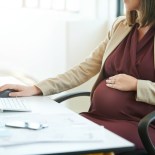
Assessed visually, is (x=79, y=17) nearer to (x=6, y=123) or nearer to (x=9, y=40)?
(x=9, y=40)

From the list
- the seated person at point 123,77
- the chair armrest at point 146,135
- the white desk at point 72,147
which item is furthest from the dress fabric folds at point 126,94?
the white desk at point 72,147

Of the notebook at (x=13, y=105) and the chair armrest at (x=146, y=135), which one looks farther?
the notebook at (x=13, y=105)

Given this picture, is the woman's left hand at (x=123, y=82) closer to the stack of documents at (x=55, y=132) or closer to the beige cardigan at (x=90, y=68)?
the beige cardigan at (x=90, y=68)

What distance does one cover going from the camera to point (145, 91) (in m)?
1.55

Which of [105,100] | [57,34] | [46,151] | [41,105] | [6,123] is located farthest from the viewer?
[57,34]

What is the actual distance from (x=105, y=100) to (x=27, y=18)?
1.43 m

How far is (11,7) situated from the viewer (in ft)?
9.08

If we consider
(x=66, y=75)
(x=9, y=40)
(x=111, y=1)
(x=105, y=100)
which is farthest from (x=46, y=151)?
(x=111, y=1)

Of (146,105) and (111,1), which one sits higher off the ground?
(111,1)

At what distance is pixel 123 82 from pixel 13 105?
488 mm

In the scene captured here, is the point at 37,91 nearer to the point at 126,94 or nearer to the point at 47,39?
the point at 126,94

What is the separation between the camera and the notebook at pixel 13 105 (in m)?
1.39

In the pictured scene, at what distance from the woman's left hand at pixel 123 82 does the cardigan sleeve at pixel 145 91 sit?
0.03 m

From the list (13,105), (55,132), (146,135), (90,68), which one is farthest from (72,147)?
(90,68)
